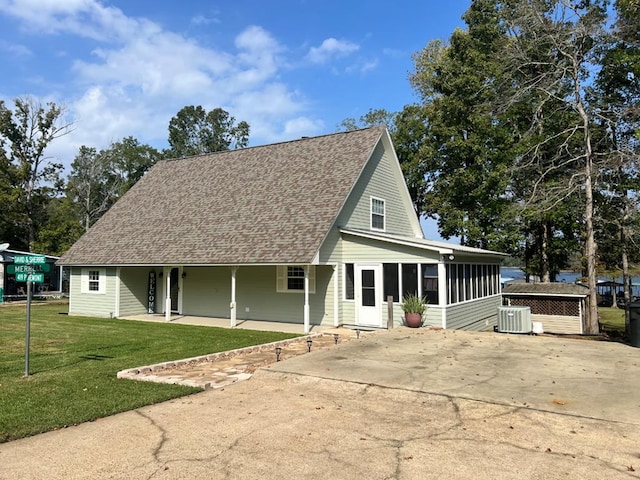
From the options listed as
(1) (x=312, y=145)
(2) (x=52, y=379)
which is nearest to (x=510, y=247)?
(1) (x=312, y=145)

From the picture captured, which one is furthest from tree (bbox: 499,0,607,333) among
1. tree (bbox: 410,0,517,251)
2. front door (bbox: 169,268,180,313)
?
front door (bbox: 169,268,180,313)

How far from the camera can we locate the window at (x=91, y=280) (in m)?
20.4

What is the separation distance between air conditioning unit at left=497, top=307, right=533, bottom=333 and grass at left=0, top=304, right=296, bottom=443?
742 cm

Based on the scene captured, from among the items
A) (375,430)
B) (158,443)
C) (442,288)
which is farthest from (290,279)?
(158,443)

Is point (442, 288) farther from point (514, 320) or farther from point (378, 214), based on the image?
point (378, 214)

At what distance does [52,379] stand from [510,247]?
2482 cm

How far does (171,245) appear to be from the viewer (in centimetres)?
1828

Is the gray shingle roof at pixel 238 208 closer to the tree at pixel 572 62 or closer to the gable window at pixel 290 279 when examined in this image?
the gable window at pixel 290 279

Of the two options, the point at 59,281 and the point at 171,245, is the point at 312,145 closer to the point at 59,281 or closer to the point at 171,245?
the point at 171,245

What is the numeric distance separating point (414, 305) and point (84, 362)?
9398 millimetres

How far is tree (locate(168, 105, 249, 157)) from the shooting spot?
5444 centimetres

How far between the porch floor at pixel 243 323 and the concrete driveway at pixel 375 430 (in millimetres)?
6742

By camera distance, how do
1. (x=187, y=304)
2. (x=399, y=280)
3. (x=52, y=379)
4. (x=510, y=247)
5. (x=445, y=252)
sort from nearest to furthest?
(x=52, y=379) → (x=445, y=252) → (x=399, y=280) → (x=187, y=304) → (x=510, y=247)

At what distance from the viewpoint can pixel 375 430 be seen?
5.46 m
